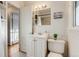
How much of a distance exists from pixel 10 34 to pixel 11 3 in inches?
26.2

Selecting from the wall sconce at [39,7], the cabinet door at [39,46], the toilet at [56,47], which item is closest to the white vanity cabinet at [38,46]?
the cabinet door at [39,46]

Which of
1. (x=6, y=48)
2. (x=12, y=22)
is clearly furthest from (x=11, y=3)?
(x=6, y=48)

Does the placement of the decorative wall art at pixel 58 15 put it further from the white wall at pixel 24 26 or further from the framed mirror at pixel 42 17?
the white wall at pixel 24 26

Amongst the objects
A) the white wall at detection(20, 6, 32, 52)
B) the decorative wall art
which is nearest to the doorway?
the white wall at detection(20, 6, 32, 52)

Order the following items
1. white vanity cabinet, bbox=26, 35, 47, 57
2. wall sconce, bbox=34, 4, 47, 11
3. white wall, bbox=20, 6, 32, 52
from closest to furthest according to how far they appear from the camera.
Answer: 1. white vanity cabinet, bbox=26, 35, 47, 57
2. white wall, bbox=20, 6, 32, 52
3. wall sconce, bbox=34, 4, 47, 11

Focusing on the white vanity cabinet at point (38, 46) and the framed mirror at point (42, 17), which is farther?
the framed mirror at point (42, 17)

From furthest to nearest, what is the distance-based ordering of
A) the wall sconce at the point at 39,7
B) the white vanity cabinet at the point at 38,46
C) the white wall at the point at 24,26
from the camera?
the wall sconce at the point at 39,7
the white wall at the point at 24,26
the white vanity cabinet at the point at 38,46

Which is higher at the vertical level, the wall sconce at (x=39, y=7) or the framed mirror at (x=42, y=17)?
the wall sconce at (x=39, y=7)

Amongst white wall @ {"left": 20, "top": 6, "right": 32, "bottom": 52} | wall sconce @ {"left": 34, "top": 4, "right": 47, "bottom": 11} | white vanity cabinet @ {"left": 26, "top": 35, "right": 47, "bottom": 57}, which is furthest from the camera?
wall sconce @ {"left": 34, "top": 4, "right": 47, "bottom": 11}

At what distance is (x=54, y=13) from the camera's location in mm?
2188

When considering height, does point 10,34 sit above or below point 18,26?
below

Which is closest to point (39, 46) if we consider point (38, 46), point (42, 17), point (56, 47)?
point (38, 46)

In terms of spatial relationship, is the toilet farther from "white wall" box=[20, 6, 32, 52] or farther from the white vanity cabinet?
"white wall" box=[20, 6, 32, 52]

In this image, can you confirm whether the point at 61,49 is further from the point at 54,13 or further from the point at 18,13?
the point at 18,13
